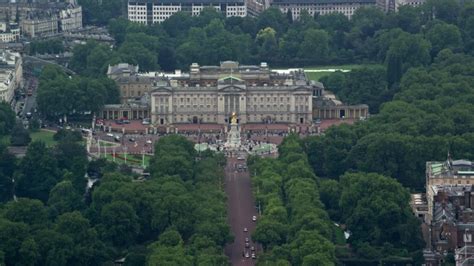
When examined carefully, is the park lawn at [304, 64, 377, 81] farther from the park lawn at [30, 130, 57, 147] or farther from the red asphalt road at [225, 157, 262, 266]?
the red asphalt road at [225, 157, 262, 266]

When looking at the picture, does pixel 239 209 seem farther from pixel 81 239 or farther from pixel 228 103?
pixel 228 103

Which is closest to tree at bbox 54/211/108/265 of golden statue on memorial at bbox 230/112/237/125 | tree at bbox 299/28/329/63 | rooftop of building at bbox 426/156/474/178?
rooftop of building at bbox 426/156/474/178

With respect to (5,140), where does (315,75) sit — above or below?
above

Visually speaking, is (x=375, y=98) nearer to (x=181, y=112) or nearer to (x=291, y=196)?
(x=181, y=112)

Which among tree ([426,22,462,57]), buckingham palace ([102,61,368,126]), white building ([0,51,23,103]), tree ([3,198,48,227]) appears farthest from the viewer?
tree ([426,22,462,57])

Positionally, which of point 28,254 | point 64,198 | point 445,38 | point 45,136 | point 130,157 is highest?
point 445,38

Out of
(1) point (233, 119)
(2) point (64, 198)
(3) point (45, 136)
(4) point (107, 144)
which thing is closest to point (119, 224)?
(2) point (64, 198)
